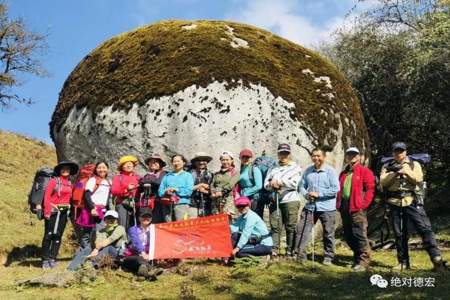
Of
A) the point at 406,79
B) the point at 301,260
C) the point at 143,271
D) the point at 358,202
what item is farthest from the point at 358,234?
the point at 406,79

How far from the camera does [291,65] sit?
39.1 feet

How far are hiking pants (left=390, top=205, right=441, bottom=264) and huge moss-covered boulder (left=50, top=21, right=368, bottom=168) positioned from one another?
9.27 ft

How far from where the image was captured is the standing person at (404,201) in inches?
324

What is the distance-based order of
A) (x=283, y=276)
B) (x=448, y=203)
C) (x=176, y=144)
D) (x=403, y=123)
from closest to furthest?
(x=283, y=276) → (x=176, y=144) → (x=448, y=203) → (x=403, y=123)

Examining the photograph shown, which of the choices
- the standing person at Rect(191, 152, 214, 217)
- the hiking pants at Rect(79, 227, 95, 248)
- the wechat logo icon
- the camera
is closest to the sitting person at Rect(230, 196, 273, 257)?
the standing person at Rect(191, 152, 214, 217)

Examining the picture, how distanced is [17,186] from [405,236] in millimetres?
14788

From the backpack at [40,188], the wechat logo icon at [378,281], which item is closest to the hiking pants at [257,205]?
the wechat logo icon at [378,281]

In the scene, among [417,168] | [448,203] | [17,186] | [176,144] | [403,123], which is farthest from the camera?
[17,186]

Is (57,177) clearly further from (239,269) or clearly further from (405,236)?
(405,236)

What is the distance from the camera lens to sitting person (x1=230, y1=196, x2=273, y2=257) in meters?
8.43

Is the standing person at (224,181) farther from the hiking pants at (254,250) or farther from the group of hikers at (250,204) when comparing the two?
the hiking pants at (254,250)

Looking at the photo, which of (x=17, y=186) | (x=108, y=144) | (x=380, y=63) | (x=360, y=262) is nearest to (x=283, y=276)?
(x=360, y=262)

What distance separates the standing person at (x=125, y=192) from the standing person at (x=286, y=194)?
2.25 meters

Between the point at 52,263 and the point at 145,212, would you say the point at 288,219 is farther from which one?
the point at 52,263
